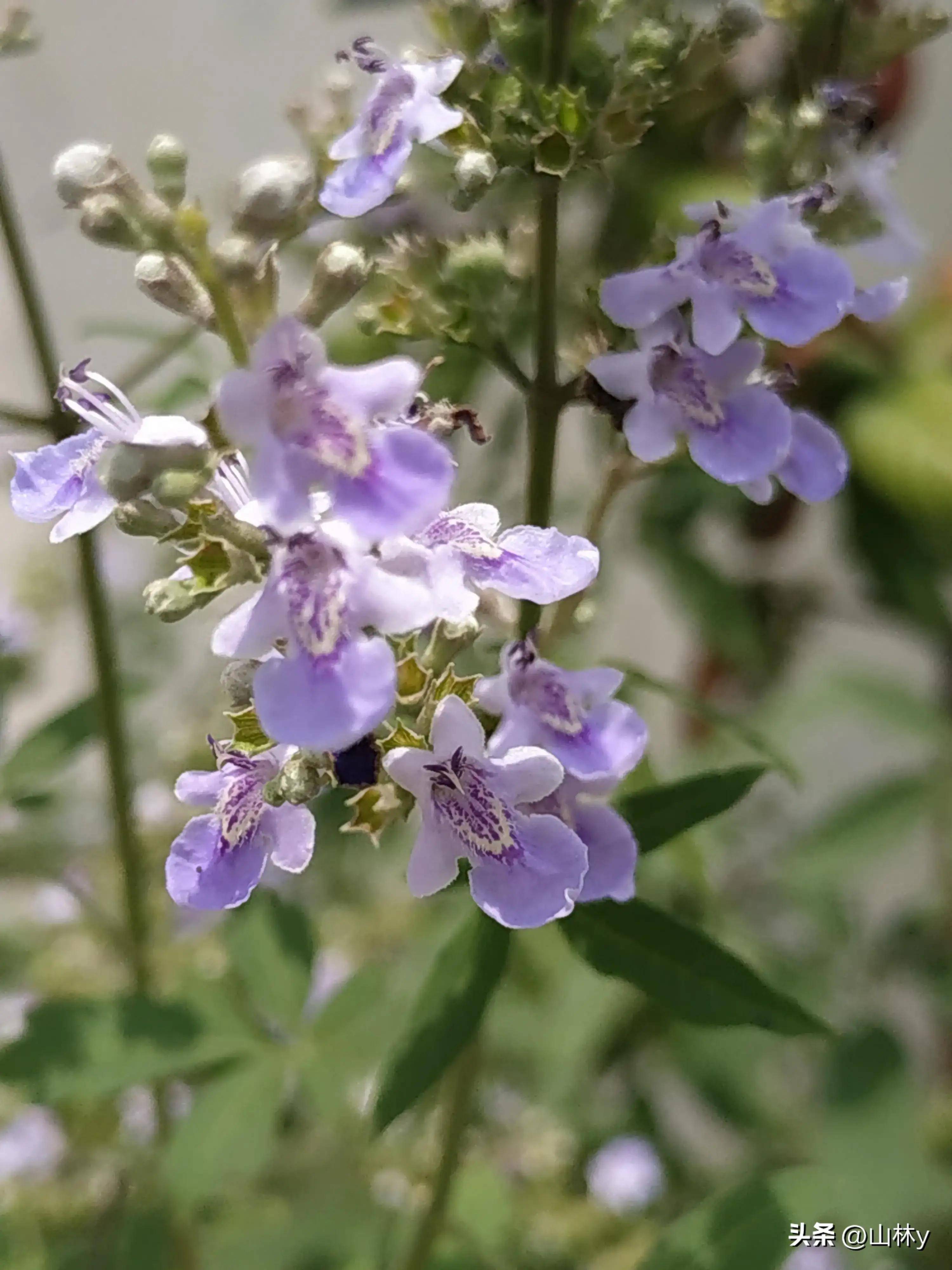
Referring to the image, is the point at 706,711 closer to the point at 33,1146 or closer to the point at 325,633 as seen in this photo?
the point at 325,633

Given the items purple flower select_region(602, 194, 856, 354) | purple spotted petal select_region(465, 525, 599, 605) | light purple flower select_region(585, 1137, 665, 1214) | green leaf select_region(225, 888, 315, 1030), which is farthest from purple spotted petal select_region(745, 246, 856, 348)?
light purple flower select_region(585, 1137, 665, 1214)

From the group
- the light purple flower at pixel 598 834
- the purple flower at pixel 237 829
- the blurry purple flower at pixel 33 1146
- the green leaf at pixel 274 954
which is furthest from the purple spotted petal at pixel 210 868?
the blurry purple flower at pixel 33 1146

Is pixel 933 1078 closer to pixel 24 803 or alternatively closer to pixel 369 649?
pixel 24 803

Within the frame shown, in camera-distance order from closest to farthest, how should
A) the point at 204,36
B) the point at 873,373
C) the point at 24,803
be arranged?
the point at 24,803, the point at 873,373, the point at 204,36

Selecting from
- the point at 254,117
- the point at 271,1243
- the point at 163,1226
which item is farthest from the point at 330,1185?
the point at 254,117

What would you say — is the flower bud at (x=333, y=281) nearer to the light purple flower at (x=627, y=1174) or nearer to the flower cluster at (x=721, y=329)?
the flower cluster at (x=721, y=329)

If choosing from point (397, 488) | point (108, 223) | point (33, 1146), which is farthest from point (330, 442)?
point (33, 1146)

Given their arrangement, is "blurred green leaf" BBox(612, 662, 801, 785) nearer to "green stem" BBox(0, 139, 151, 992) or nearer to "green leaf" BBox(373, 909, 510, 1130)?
"green leaf" BBox(373, 909, 510, 1130)
